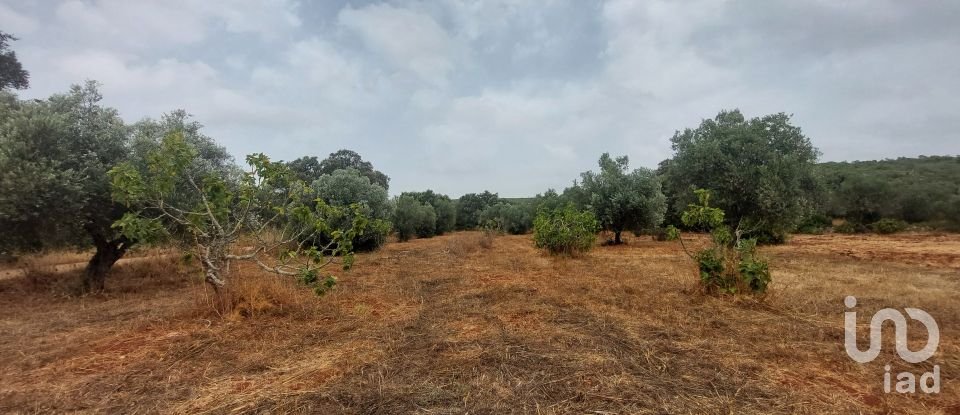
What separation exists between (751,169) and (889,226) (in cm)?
1976

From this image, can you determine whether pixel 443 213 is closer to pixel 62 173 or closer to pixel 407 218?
pixel 407 218

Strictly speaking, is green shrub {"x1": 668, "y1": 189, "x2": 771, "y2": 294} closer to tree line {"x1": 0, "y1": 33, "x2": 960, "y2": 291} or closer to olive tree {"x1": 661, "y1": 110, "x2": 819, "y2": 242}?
tree line {"x1": 0, "y1": 33, "x2": 960, "y2": 291}

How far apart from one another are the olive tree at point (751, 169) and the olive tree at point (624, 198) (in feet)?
18.9

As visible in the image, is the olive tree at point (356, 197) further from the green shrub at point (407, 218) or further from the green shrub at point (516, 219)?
the green shrub at point (516, 219)

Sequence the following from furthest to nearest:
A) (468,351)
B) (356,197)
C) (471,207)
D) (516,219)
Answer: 1. (471,207)
2. (516,219)
3. (356,197)
4. (468,351)

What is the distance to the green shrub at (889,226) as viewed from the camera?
83.9 feet

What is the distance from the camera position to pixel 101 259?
31.7 ft

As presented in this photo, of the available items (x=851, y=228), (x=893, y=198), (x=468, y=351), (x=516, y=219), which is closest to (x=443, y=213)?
(x=516, y=219)

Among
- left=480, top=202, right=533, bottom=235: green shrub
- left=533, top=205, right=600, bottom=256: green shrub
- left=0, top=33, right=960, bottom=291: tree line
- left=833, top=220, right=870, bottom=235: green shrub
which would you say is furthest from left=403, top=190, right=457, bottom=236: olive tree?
left=833, top=220, right=870, bottom=235: green shrub

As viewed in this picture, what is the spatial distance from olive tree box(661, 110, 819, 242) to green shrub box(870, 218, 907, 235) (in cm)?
1584

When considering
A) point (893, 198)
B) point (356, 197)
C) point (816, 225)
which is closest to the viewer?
point (356, 197)

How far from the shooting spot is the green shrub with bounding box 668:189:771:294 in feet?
23.0

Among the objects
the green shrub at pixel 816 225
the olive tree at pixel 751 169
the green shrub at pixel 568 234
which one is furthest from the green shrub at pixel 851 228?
the green shrub at pixel 568 234

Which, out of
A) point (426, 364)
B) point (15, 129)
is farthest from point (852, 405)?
point (15, 129)
